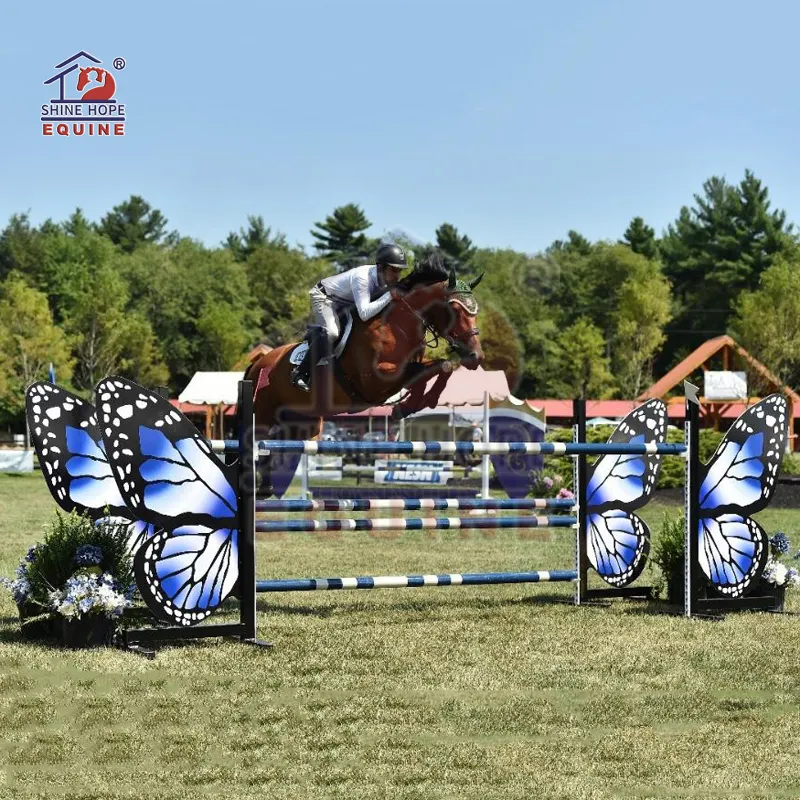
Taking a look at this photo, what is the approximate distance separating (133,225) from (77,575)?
237 feet

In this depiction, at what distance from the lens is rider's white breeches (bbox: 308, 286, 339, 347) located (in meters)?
7.63

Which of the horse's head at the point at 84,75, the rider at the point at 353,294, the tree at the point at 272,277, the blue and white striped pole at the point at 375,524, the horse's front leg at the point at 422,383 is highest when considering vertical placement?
the tree at the point at 272,277

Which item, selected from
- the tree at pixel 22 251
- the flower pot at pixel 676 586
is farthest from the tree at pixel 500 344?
the tree at pixel 22 251

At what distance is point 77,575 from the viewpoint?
Result: 520 cm

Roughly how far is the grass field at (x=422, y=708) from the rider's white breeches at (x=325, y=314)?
76.7 inches

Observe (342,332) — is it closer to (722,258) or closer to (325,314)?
(325,314)

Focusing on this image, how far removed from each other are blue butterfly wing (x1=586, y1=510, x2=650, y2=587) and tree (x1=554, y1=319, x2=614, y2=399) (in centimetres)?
3573

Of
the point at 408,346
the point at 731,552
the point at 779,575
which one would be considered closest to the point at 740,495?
the point at 731,552

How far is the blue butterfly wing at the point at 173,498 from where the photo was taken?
514 cm

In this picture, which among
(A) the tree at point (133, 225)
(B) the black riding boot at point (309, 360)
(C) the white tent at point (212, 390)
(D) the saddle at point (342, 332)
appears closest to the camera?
(D) the saddle at point (342, 332)

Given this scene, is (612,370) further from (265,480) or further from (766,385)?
(265,480)

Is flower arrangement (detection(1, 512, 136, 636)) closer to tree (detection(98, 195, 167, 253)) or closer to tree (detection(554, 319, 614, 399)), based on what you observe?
tree (detection(554, 319, 614, 399))

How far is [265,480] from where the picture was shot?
1232cm

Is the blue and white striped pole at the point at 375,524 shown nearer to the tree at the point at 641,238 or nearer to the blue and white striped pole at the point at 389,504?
the blue and white striped pole at the point at 389,504
